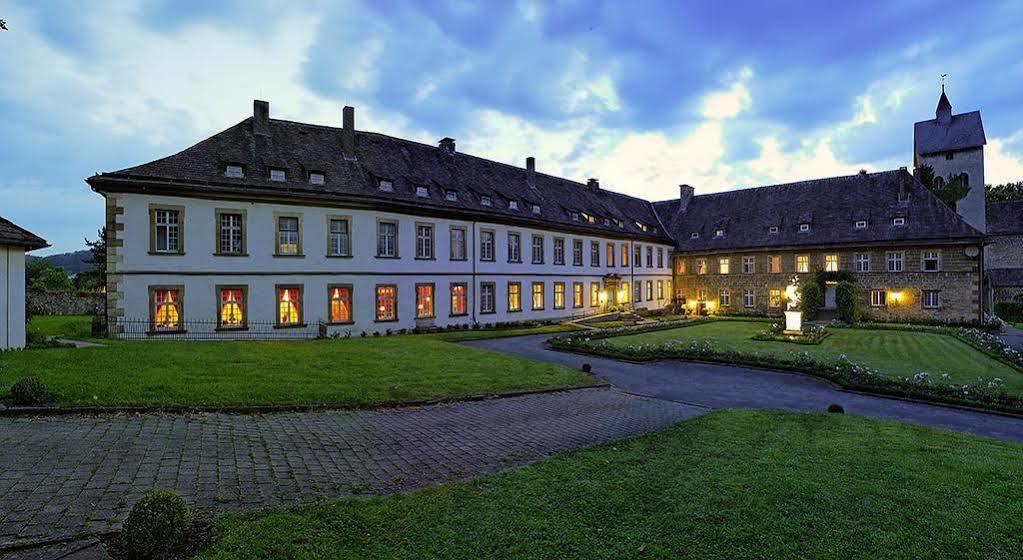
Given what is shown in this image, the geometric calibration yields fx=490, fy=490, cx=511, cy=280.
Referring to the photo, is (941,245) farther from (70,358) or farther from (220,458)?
(70,358)

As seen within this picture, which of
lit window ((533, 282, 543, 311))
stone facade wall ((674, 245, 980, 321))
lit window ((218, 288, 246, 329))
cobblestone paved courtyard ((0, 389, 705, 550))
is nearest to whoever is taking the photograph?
cobblestone paved courtyard ((0, 389, 705, 550))

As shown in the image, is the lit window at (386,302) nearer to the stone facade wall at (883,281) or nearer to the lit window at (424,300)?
the lit window at (424,300)

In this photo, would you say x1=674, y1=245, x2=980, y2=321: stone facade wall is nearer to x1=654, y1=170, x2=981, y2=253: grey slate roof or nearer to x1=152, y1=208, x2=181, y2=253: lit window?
x1=654, y1=170, x2=981, y2=253: grey slate roof

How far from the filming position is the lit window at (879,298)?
38.6 meters

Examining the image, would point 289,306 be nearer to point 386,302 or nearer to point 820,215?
point 386,302

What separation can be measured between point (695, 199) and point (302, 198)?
137ft

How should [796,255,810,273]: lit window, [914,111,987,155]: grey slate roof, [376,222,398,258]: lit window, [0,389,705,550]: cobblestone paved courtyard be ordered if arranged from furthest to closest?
[914,111,987,155]: grey slate roof → [796,255,810,273]: lit window → [376,222,398,258]: lit window → [0,389,705,550]: cobblestone paved courtyard

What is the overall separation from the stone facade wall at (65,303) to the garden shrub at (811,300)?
2160 inches

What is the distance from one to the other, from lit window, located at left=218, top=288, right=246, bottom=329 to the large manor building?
7cm

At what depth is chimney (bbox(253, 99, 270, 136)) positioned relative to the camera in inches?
1042

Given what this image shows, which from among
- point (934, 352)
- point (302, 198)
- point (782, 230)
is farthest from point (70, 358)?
point (782, 230)

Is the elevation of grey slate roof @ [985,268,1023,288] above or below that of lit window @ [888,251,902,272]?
below

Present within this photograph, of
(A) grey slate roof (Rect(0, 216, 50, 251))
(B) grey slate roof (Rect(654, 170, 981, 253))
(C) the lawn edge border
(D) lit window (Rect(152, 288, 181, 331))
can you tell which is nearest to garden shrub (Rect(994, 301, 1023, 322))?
(B) grey slate roof (Rect(654, 170, 981, 253))

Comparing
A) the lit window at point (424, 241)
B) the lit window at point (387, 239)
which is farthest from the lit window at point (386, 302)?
→ the lit window at point (424, 241)
